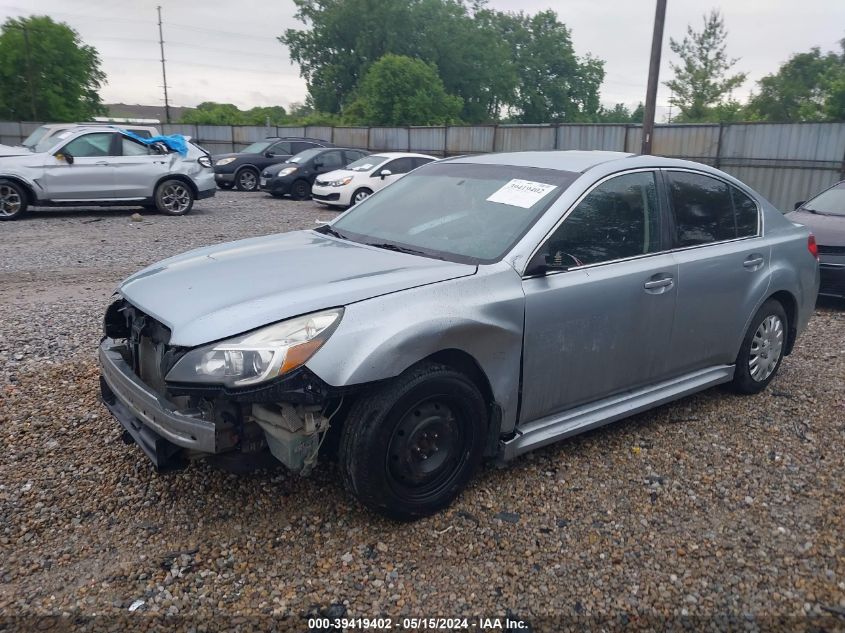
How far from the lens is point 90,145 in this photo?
13102 mm

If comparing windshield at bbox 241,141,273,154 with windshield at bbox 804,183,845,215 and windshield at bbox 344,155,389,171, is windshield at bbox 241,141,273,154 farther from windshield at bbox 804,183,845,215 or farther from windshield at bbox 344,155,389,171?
windshield at bbox 804,183,845,215

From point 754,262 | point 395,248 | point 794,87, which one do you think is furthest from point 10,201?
point 794,87

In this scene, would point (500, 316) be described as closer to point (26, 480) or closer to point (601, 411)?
point (601, 411)

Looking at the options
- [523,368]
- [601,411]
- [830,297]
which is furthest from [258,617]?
[830,297]

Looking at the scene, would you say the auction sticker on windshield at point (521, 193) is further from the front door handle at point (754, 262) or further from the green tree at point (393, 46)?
the green tree at point (393, 46)

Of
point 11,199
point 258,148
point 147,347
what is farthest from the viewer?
point 258,148

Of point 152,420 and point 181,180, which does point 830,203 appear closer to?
point 152,420

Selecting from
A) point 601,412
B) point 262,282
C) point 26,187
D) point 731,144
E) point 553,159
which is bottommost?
point 601,412

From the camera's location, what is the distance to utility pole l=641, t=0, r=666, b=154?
44.6 ft

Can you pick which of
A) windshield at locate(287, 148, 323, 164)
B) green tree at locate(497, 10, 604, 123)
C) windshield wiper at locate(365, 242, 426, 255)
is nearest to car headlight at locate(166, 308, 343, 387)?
windshield wiper at locate(365, 242, 426, 255)

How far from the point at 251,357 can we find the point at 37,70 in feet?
180

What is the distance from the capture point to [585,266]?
3725 mm

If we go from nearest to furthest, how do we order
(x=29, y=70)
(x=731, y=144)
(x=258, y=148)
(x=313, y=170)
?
(x=731, y=144)
(x=313, y=170)
(x=258, y=148)
(x=29, y=70)

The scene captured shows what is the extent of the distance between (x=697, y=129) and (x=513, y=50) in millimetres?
52577
